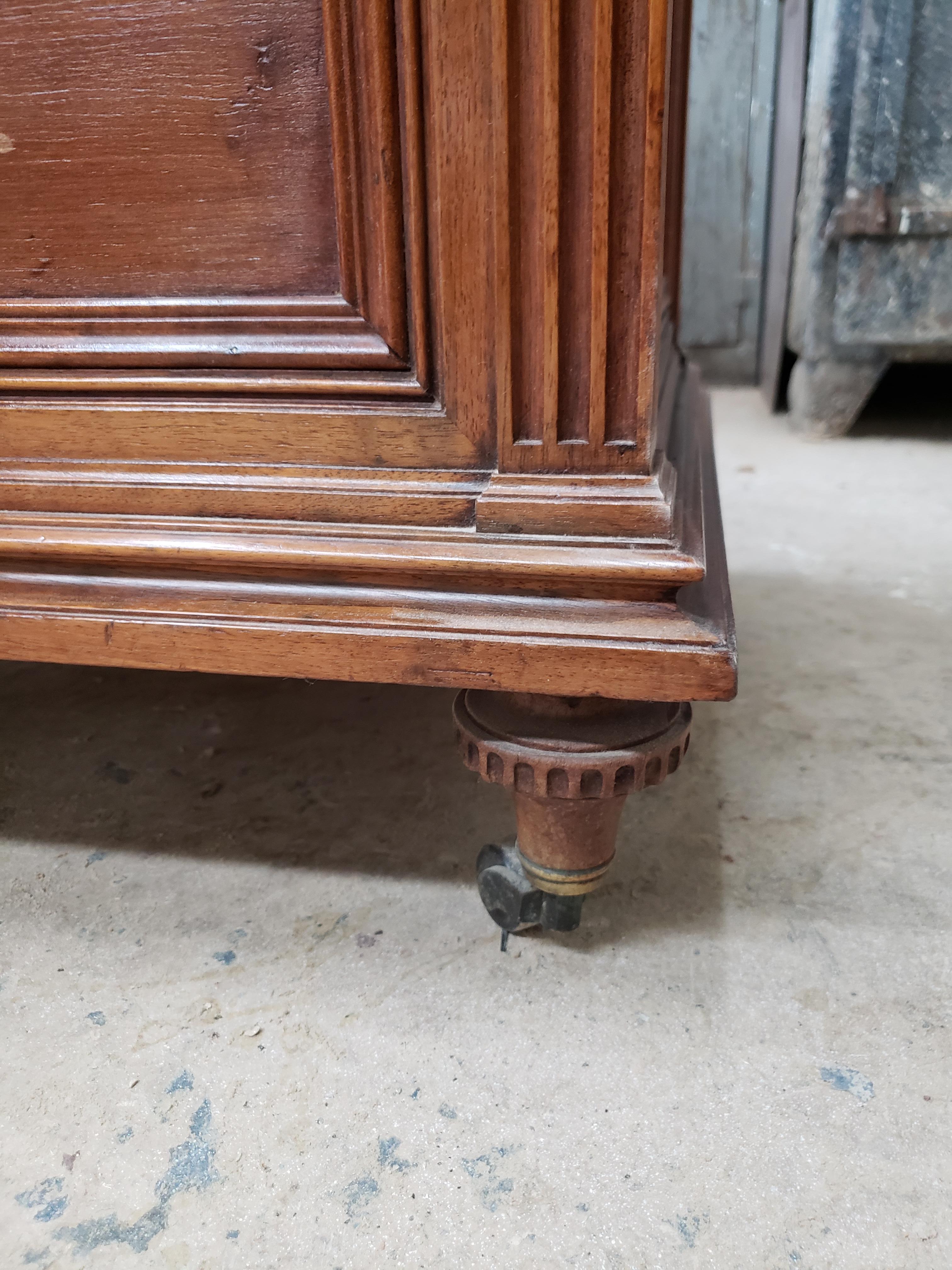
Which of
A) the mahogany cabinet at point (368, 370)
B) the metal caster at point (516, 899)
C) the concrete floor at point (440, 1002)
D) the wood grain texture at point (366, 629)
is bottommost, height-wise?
the concrete floor at point (440, 1002)

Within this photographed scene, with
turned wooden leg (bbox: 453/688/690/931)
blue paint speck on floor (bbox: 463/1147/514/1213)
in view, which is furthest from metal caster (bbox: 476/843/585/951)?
blue paint speck on floor (bbox: 463/1147/514/1213)

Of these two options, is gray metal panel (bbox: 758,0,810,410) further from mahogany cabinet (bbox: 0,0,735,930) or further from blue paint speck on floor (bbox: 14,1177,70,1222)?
blue paint speck on floor (bbox: 14,1177,70,1222)

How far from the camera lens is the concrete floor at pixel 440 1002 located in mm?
489

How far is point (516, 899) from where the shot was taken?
64cm

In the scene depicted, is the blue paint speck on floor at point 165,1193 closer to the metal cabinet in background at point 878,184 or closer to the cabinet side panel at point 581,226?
the cabinet side panel at point 581,226

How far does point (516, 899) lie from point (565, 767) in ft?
0.43

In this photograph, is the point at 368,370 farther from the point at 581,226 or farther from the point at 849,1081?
the point at 849,1081

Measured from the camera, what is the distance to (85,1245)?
0.48m

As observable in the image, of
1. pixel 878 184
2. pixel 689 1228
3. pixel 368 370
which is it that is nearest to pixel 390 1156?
pixel 689 1228

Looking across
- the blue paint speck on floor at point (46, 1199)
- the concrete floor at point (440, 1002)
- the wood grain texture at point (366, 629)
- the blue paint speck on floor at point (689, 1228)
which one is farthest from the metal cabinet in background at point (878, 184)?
the blue paint speck on floor at point (46, 1199)

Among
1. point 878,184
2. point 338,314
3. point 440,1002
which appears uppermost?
point 338,314

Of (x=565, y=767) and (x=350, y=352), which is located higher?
(x=350, y=352)

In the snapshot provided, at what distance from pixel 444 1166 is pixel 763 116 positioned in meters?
2.94

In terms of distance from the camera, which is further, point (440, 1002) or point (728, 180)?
point (728, 180)
